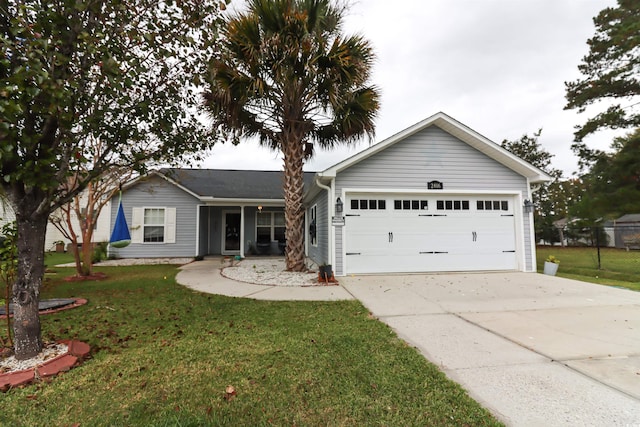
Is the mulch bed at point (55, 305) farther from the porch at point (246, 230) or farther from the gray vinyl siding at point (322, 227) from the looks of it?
the porch at point (246, 230)

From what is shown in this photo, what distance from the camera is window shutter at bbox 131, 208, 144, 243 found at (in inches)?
495

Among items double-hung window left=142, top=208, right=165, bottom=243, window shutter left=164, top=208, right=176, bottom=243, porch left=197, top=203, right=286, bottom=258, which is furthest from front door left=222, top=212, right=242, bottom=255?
double-hung window left=142, top=208, right=165, bottom=243

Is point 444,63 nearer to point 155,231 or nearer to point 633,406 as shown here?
point 633,406

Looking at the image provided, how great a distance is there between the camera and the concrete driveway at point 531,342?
7.31ft

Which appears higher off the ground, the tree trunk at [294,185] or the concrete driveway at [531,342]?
the tree trunk at [294,185]

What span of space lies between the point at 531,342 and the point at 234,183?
1413 centimetres

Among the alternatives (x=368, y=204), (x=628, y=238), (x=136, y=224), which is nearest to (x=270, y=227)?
(x=136, y=224)

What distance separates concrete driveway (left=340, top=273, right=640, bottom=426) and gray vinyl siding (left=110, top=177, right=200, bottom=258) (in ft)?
29.7

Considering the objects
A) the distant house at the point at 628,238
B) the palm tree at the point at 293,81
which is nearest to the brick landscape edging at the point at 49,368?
the palm tree at the point at 293,81

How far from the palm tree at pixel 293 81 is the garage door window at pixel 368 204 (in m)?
1.58

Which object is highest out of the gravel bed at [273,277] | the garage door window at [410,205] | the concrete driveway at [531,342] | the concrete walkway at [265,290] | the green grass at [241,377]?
the garage door window at [410,205]

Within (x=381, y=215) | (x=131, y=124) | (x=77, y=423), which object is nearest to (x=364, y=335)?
(x=77, y=423)

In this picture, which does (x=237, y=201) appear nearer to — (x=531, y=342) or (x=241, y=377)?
(x=241, y=377)

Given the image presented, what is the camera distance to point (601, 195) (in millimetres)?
13391
